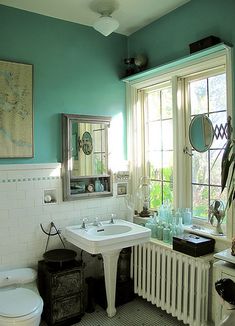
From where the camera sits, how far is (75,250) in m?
3.04

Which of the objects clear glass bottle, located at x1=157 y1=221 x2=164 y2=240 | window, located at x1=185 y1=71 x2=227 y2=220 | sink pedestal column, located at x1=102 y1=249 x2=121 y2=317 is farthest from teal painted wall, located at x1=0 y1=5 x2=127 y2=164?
clear glass bottle, located at x1=157 y1=221 x2=164 y2=240

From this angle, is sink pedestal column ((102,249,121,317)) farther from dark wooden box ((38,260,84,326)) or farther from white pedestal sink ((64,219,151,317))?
dark wooden box ((38,260,84,326))

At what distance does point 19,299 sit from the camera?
87.6 inches

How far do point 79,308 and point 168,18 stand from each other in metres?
2.85

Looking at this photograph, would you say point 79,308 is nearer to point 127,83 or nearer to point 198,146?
point 198,146

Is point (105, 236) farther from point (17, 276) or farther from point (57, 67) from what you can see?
point (57, 67)

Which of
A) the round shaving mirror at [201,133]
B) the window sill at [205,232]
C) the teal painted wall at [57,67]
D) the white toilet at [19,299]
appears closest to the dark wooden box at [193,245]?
the window sill at [205,232]

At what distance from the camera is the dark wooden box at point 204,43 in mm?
2373

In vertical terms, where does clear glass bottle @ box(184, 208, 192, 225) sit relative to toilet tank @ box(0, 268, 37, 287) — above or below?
above

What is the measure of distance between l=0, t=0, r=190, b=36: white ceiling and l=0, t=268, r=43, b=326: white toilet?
2.38m

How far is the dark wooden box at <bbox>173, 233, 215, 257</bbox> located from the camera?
7.64 feet

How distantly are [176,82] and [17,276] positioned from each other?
226 centimetres

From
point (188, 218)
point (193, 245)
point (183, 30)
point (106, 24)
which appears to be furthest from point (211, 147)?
point (106, 24)

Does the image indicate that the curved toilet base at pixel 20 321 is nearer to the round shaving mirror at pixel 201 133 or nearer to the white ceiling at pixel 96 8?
the round shaving mirror at pixel 201 133
